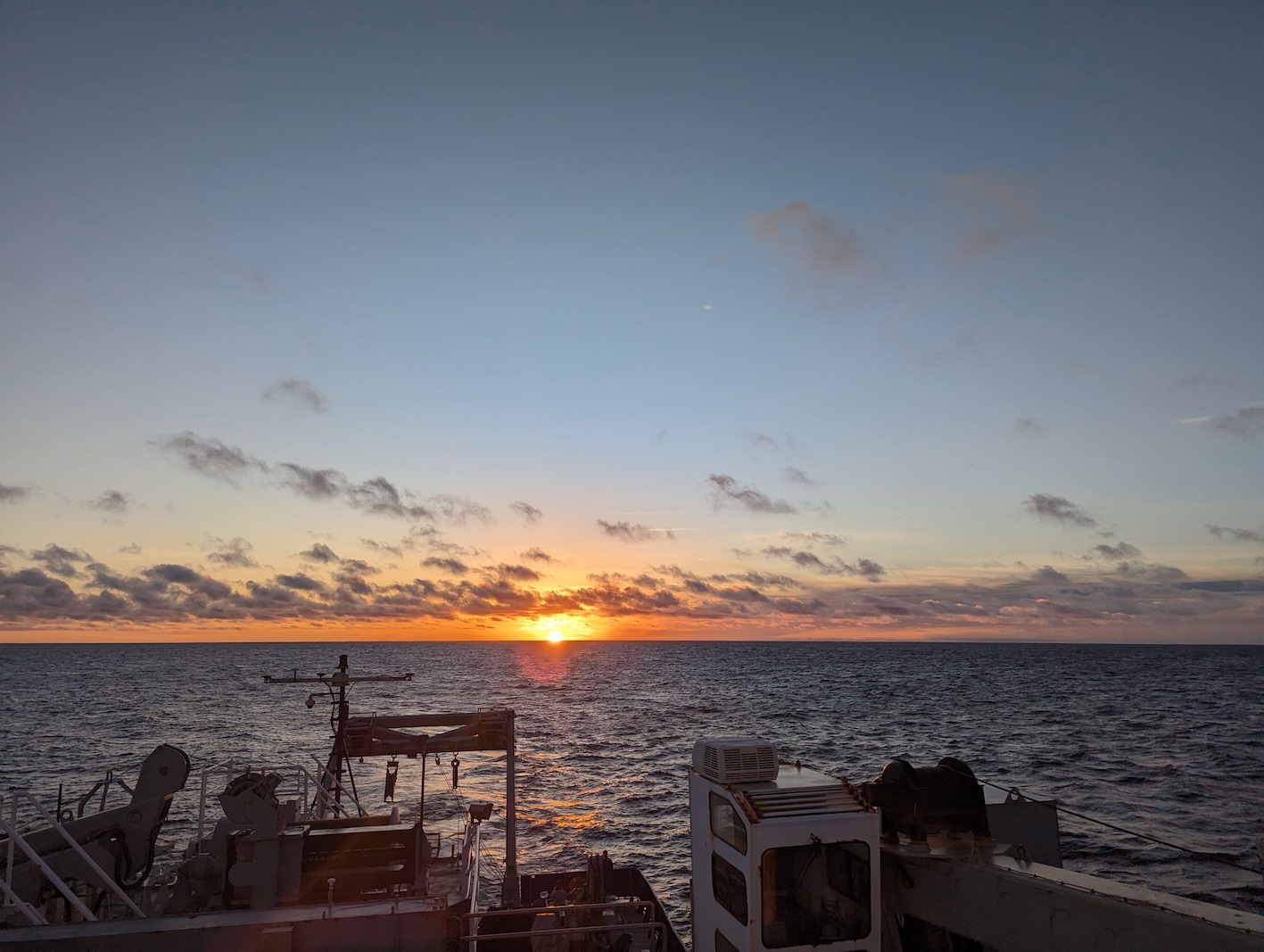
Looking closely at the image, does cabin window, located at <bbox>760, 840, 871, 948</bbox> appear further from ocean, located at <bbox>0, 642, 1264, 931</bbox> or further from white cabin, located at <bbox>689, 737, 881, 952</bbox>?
ocean, located at <bbox>0, 642, 1264, 931</bbox>

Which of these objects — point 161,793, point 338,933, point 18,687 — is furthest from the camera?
point 18,687

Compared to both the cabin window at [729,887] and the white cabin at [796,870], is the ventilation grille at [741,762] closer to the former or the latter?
the white cabin at [796,870]

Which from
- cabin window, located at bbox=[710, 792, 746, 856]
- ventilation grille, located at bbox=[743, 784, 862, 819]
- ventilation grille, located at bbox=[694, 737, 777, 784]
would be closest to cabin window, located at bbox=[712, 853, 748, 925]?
cabin window, located at bbox=[710, 792, 746, 856]

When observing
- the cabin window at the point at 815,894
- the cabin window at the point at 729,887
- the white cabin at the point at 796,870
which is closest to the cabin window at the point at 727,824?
the white cabin at the point at 796,870

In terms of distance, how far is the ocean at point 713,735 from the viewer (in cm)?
3400

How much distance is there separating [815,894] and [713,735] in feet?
182

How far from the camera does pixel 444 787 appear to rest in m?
48.5

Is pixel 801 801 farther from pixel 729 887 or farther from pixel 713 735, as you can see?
pixel 713 735

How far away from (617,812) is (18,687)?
512 ft

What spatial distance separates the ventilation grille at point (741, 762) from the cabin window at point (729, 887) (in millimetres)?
1016

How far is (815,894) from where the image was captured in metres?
9.45

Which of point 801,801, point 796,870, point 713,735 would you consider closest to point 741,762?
point 801,801

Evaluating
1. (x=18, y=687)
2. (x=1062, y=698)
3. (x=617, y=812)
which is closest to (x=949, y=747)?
(x=617, y=812)

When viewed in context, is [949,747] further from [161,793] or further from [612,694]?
[612,694]
